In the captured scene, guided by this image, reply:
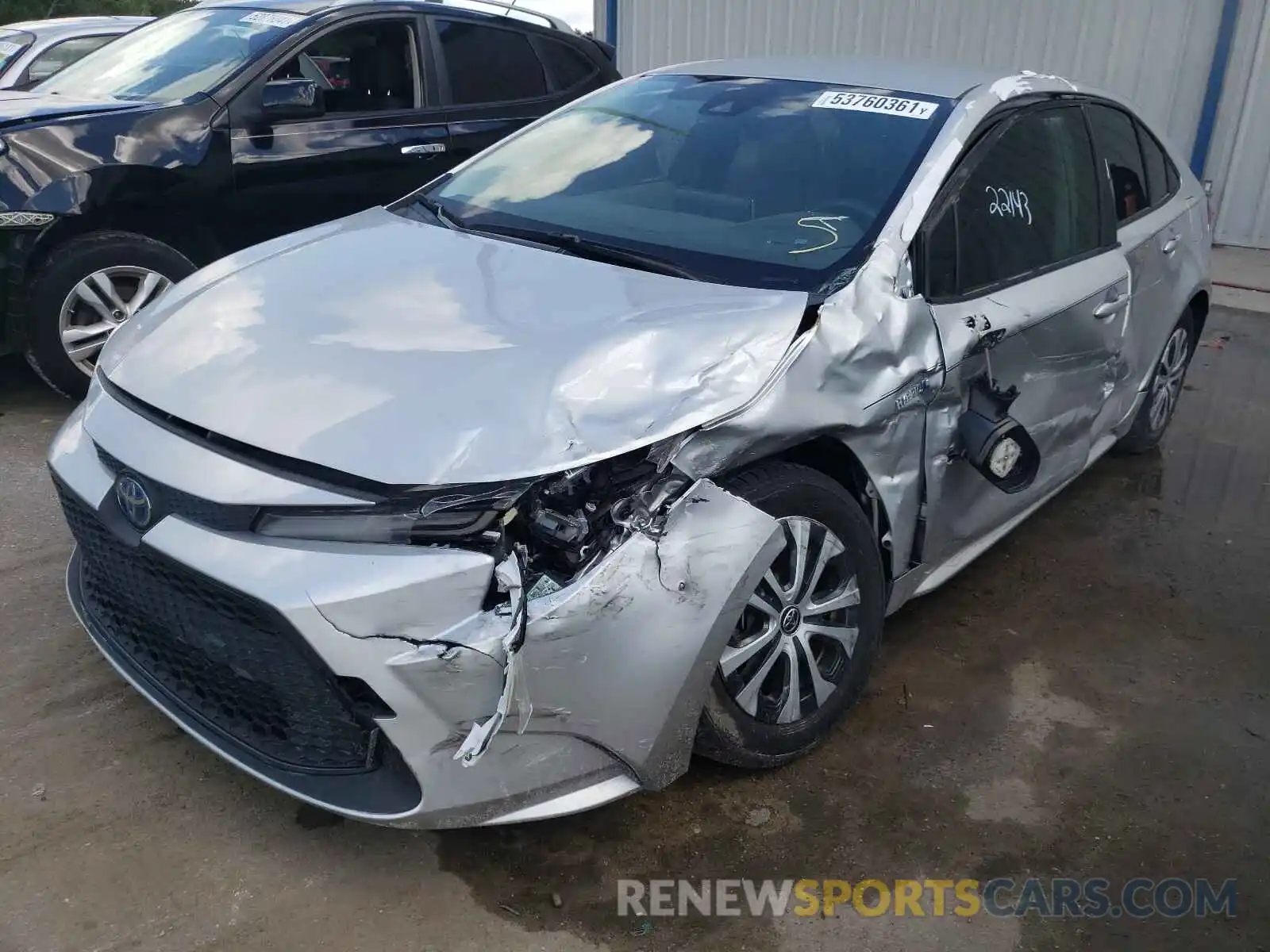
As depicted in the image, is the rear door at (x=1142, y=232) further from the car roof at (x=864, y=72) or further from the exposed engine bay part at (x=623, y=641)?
the exposed engine bay part at (x=623, y=641)

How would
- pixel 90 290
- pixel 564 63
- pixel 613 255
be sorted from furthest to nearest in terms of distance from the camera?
pixel 564 63 → pixel 90 290 → pixel 613 255

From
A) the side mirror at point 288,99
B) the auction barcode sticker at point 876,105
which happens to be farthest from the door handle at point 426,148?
the auction barcode sticker at point 876,105

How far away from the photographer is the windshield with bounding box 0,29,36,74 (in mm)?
8180

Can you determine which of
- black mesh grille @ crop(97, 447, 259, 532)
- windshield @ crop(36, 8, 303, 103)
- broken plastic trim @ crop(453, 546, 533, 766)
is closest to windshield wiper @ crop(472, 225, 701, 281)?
broken plastic trim @ crop(453, 546, 533, 766)

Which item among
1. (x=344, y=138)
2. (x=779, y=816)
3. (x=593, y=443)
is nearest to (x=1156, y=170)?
(x=779, y=816)

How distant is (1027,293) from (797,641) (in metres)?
1.34

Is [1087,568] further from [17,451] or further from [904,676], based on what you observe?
[17,451]

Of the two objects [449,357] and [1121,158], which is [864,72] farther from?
[449,357]

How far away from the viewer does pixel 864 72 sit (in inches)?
139

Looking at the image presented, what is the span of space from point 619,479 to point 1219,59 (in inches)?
334

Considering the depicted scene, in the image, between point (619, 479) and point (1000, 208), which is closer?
point (619, 479)

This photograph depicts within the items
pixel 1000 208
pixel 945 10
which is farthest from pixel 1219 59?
pixel 1000 208

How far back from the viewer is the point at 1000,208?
3.21m

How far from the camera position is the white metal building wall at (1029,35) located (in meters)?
8.85
